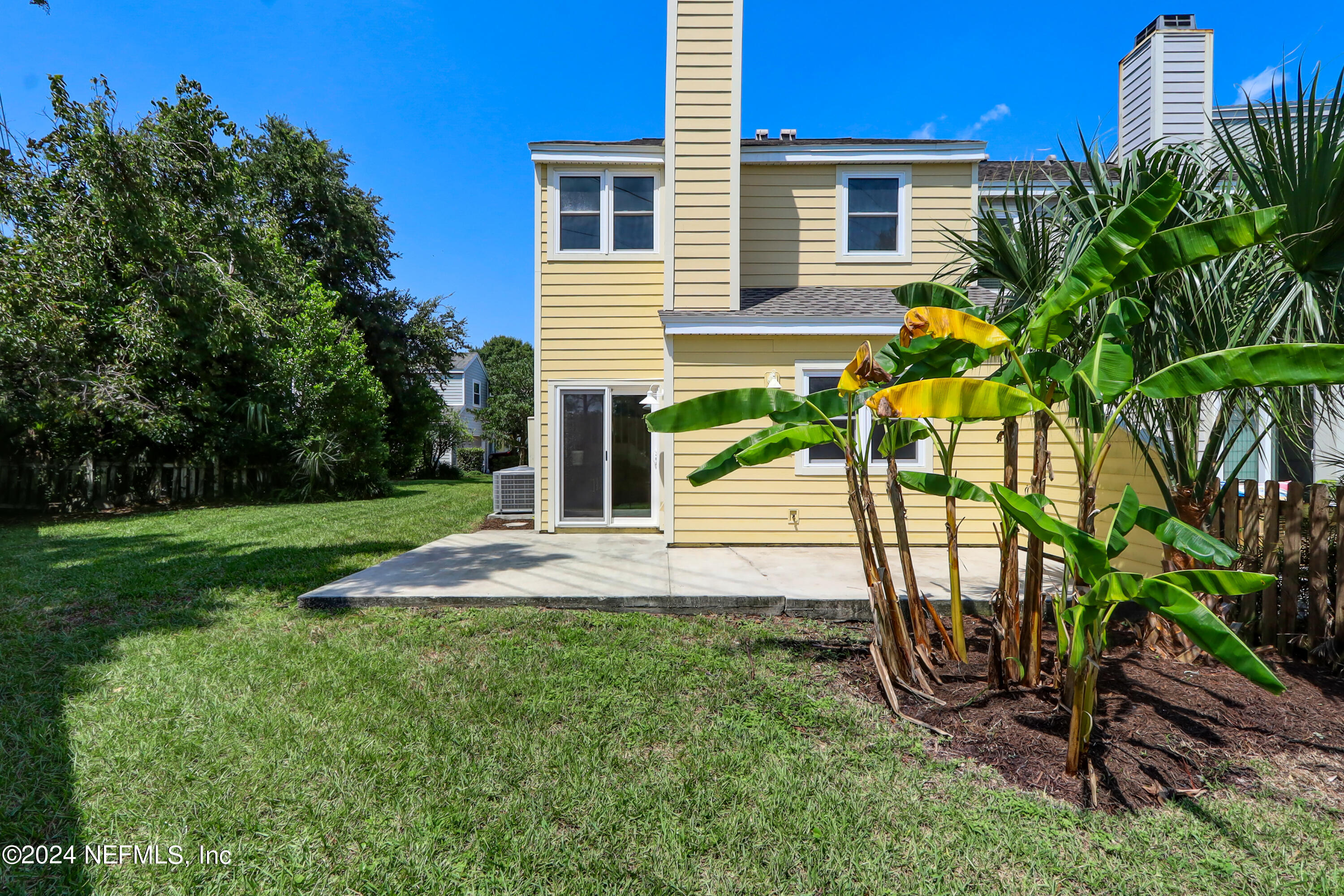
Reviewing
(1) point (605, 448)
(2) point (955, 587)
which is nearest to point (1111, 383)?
(2) point (955, 587)

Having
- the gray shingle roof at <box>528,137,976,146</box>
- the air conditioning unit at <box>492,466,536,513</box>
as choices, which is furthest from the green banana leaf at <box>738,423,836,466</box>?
the air conditioning unit at <box>492,466,536,513</box>

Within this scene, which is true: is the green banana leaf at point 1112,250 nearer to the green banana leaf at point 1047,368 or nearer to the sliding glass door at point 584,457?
the green banana leaf at point 1047,368

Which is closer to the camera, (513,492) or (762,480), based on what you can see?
(762,480)

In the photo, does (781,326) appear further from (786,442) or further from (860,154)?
(786,442)

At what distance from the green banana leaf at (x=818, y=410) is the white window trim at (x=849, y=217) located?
652 cm

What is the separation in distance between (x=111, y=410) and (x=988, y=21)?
18.2m

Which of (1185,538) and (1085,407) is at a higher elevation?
(1085,407)

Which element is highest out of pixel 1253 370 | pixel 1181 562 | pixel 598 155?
pixel 598 155

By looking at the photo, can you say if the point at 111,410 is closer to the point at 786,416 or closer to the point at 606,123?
the point at 606,123

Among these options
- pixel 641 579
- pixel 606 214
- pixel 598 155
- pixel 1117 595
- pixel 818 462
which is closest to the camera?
pixel 1117 595

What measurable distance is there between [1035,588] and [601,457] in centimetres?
698

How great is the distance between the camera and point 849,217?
9602 millimetres

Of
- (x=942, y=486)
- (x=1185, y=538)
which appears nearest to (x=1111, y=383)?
(x=1185, y=538)

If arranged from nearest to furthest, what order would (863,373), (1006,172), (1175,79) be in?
(863,373), (1175,79), (1006,172)
